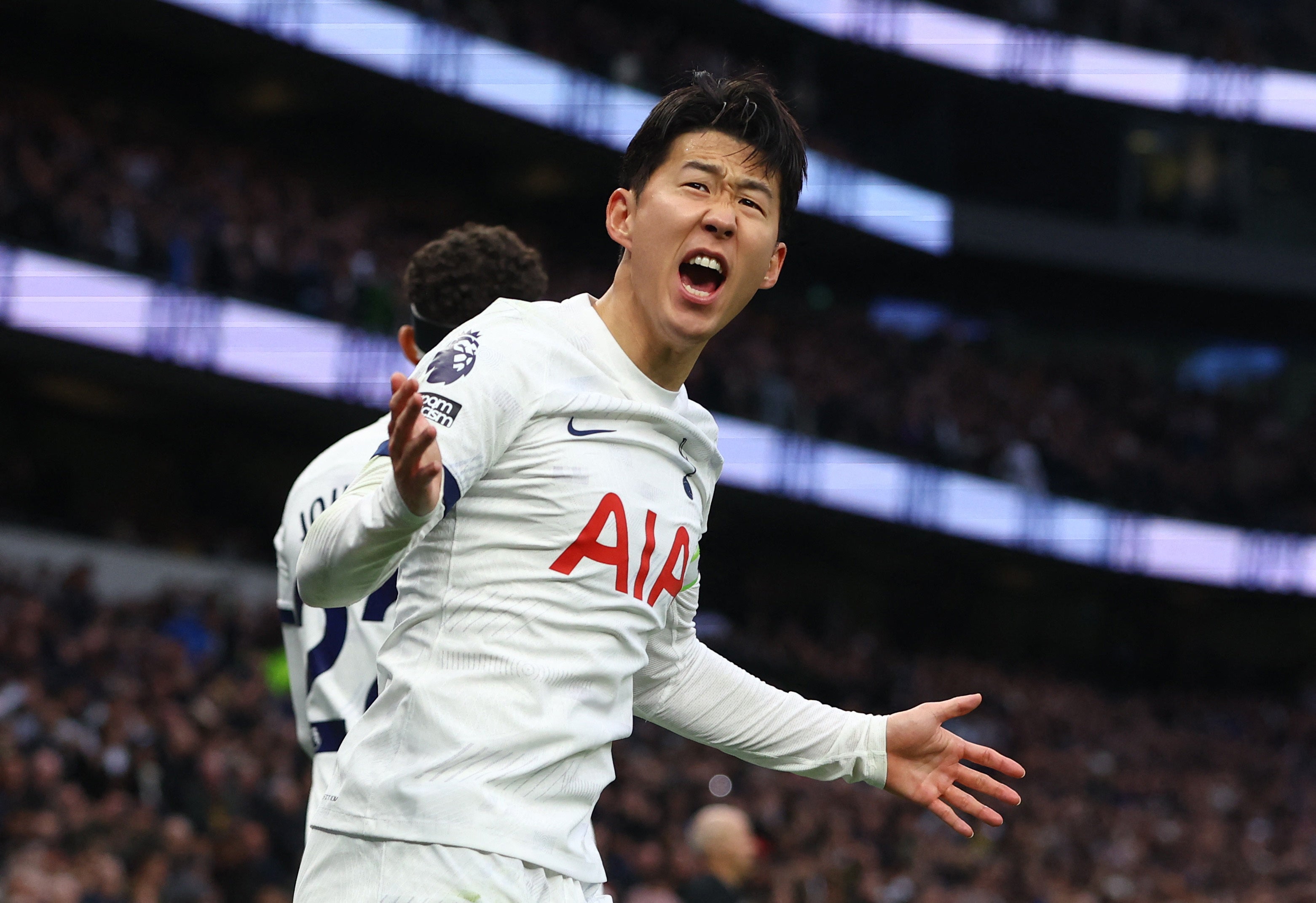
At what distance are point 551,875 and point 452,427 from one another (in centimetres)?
71

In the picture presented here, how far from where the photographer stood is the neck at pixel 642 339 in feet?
8.79

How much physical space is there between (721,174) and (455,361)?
1.94 ft

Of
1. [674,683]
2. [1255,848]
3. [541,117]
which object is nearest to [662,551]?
[674,683]

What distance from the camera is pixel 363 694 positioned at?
347 centimetres

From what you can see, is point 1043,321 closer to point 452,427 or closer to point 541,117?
point 541,117

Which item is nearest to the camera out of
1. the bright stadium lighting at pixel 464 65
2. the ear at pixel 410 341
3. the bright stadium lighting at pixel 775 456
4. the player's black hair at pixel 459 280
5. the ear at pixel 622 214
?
the ear at pixel 622 214

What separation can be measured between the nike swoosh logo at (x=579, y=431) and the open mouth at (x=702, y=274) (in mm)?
297

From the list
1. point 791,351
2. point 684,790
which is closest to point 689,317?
point 684,790

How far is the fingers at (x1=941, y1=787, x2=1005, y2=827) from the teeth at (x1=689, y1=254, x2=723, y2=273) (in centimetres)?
105

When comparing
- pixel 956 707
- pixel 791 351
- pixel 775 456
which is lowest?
pixel 956 707

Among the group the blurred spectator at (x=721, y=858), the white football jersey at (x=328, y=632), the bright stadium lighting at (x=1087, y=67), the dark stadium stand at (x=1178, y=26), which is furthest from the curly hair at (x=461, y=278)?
the dark stadium stand at (x=1178, y=26)

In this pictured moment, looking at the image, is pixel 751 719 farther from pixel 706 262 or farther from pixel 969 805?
pixel 706 262

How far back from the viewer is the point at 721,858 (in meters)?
6.75

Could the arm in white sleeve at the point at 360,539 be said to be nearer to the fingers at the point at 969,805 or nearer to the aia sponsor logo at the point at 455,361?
the aia sponsor logo at the point at 455,361
